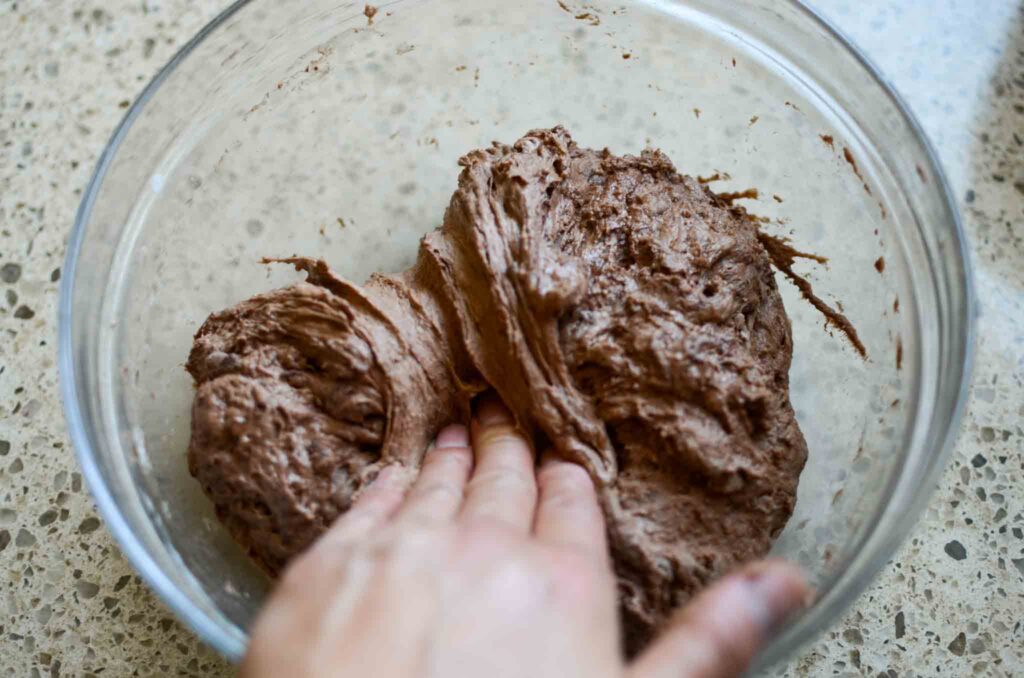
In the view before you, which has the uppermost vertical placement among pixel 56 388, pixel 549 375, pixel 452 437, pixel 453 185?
pixel 453 185

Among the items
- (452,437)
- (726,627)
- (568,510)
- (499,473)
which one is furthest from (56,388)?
(726,627)

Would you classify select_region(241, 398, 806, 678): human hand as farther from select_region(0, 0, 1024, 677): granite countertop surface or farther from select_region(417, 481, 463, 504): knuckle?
select_region(0, 0, 1024, 677): granite countertop surface

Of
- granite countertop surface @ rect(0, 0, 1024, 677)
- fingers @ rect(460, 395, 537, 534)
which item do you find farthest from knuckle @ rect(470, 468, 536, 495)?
granite countertop surface @ rect(0, 0, 1024, 677)

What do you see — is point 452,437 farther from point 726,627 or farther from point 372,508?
point 726,627

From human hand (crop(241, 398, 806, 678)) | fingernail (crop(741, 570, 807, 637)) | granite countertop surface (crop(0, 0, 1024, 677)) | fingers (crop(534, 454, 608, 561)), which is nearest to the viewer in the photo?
human hand (crop(241, 398, 806, 678))

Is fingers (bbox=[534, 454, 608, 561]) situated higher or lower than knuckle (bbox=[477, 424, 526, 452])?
higher

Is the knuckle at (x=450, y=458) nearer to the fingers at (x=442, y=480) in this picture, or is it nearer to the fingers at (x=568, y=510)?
the fingers at (x=442, y=480)

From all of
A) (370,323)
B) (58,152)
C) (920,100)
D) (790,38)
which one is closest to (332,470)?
(370,323)
